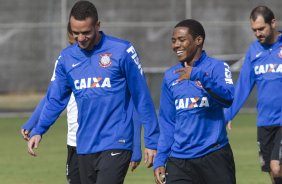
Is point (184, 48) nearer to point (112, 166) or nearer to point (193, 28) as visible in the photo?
point (193, 28)

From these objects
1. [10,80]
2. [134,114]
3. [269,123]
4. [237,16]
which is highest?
[134,114]

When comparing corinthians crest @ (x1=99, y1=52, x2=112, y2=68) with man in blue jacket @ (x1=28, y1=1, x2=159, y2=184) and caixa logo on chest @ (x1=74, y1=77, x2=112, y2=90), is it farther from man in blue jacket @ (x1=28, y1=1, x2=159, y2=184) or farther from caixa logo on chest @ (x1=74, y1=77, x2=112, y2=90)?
caixa logo on chest @ (x1=74, y1=77, x2=112, y2=90)

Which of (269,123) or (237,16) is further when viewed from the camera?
(237,16)

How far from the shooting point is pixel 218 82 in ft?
27.1

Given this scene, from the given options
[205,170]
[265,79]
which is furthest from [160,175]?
[265,79]

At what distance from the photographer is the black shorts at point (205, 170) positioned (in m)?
8.47

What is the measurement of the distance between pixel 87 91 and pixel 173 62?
72.5 ft

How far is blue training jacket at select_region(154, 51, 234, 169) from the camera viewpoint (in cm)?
842

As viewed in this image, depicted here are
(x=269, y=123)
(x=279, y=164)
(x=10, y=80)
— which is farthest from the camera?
(x=10, y=80)

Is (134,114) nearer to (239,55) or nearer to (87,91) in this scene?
(87,91)

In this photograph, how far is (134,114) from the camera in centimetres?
885

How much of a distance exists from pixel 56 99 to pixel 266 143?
3542mm

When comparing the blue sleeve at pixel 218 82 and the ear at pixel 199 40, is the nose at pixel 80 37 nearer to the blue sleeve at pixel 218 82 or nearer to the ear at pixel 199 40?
the ear at pixel 199 40

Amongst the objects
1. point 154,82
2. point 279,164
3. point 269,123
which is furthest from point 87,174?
point 154,82
